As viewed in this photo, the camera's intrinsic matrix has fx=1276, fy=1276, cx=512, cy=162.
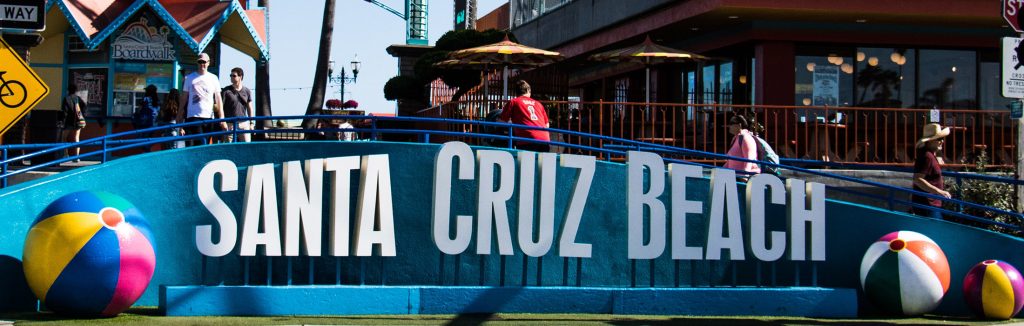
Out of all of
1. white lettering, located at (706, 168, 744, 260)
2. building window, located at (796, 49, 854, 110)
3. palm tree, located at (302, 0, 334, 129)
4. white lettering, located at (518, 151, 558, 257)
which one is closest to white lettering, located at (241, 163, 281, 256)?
white lettering, located at (518, 151, 558, 257)

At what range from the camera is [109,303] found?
10172 mm

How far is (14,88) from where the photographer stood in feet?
32.9

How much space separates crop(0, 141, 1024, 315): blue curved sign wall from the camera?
11.4 m

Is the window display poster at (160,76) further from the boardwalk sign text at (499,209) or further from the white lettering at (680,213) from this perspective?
the white lettering at (680,213)

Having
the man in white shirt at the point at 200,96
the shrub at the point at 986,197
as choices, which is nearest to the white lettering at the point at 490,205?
the man in white shirt at the point at 200,96

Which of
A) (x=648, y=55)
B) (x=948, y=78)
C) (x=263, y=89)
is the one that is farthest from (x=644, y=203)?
(x=263, y=89)

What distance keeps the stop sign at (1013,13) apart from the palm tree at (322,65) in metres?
18.1

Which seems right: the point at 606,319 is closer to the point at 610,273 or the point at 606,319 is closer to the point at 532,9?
the point at 610,273

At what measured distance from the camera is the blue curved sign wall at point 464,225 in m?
11.4

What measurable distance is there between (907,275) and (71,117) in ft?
37.9

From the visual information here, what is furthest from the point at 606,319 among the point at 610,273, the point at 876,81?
the point at 876,81

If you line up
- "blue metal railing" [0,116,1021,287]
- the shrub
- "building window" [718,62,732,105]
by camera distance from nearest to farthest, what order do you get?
"blue metal railing" [0,116,1021,287], the shrub, "building window" [718,62,732,105]

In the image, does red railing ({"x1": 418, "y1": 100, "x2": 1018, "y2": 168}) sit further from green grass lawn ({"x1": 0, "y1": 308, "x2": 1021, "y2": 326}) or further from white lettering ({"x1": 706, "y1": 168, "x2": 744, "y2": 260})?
green grass lawn ({"x1": 0, "y1": 308, "x2": 1021, "y2": 326})

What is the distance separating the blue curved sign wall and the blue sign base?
39mm
